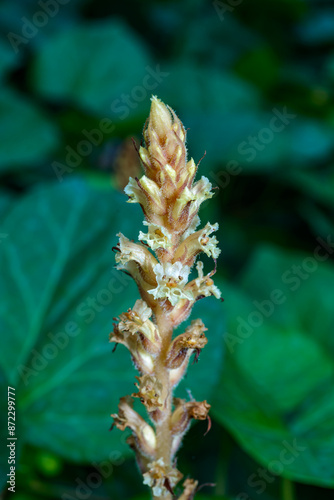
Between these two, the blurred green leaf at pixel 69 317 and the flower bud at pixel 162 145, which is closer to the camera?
the flower bud at pixel 162 145

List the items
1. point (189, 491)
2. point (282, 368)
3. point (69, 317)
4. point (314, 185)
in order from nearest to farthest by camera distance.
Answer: point (189, 491), point (69, 317), point (282, 368), point (314, 185)

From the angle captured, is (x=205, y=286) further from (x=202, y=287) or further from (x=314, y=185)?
(x=314, y=185)

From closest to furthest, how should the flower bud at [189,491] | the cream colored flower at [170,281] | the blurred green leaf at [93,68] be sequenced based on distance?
the cream colored flower at [170,281] → the flower bud at [189,491] → the blurred green leaf at [93,68]

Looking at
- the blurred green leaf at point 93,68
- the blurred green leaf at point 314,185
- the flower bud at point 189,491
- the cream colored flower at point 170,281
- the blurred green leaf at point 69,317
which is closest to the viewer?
the cream colored flower at point 170,281

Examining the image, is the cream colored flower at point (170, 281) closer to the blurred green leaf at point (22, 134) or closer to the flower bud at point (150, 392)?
the flower bud at point (150, 392)

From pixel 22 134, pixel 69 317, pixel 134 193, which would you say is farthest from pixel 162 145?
pixel 22 134

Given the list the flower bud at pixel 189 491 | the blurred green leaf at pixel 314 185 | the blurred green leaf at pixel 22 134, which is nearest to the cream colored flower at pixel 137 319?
the flower bud at pixel 189 491

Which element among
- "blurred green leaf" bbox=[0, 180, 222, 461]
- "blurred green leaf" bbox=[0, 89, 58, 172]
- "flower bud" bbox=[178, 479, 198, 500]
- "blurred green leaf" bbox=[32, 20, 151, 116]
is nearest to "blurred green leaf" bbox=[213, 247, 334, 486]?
"blurred green leaf" bbox=[0, 180, 222, 461]
